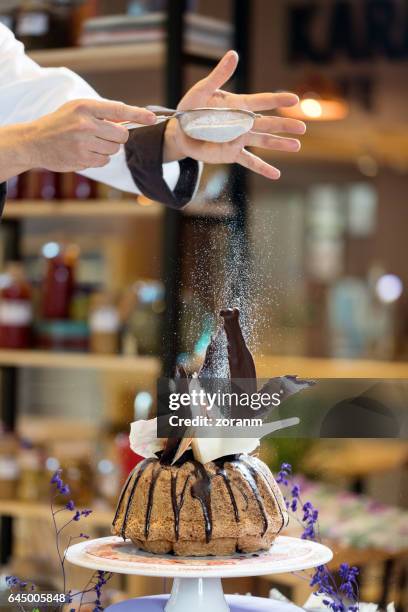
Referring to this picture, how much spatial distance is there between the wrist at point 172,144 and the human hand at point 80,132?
195 millimetres

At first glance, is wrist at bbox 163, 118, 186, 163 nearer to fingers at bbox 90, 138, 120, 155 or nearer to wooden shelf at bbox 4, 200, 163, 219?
fingers at bbox 90, 138, 120, 155

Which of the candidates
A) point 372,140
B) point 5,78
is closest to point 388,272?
point 372,140

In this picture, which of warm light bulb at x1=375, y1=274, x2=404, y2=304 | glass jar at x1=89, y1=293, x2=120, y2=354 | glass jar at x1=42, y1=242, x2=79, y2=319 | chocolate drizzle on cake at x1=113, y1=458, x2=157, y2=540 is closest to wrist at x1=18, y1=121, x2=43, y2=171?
chocolate drizzle on cake at x1=113, y1=458, x2=157, y2=540

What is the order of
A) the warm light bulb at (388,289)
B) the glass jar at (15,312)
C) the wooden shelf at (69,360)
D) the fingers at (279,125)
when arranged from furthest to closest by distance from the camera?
1. the warm light bulb at (388,289)
2. the glass jar at (15,312)
3. the wooden shelf at (69,360)
4. the fingers at (279,125)

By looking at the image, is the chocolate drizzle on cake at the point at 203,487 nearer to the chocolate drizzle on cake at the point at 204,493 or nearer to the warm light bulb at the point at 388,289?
the chocolate drizzle on cake at the point at 204,493

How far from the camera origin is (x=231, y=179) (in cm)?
121

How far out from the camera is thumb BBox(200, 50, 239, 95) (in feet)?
3.60

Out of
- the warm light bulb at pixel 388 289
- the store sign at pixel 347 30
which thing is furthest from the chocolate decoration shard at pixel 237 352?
the warm light bulb at pixel 388 289

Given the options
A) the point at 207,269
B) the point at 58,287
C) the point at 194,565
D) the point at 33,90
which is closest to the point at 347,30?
the point at 58,287

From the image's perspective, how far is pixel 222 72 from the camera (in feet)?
3.65

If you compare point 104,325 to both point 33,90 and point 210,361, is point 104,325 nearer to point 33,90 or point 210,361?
point 33,90

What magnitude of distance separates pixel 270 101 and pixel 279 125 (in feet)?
0.13

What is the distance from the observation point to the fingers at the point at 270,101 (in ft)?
3.61

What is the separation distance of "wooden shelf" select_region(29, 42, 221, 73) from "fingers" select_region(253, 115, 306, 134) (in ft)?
4.58
